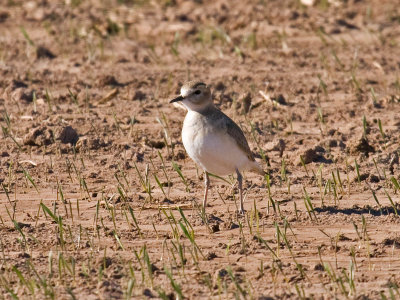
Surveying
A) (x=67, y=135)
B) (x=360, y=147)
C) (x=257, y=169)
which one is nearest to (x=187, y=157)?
(x=257, y=169)

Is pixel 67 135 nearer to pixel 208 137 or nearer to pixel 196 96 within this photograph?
pixel 196 96

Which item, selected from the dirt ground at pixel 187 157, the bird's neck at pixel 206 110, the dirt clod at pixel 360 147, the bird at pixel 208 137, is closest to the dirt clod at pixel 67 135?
the dirt ground at pixel 187 157

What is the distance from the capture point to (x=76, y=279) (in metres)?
6.35

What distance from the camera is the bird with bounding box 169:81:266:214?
7.55 m

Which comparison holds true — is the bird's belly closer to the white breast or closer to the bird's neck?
the white breast

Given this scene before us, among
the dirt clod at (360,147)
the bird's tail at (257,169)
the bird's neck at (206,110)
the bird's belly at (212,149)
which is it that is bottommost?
the dirt clod at (360,147)

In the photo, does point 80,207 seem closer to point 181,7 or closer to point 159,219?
point 159,219

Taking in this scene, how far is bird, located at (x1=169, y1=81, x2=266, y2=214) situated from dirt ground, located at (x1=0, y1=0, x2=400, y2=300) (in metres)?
0.44

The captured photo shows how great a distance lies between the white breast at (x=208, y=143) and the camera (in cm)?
754

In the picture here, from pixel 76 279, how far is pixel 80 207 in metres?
1.65

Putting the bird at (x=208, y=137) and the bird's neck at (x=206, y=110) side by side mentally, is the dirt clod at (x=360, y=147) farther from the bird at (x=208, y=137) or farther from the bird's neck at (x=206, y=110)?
the bird's neck at (x=206, y=110)

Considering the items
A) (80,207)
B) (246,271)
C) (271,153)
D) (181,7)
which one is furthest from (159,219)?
(181,7)

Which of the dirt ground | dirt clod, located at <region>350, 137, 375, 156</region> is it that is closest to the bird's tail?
the dirt ground

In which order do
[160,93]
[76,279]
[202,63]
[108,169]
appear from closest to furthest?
[76,279] → [108,169] → [160,93] → [202,63]
